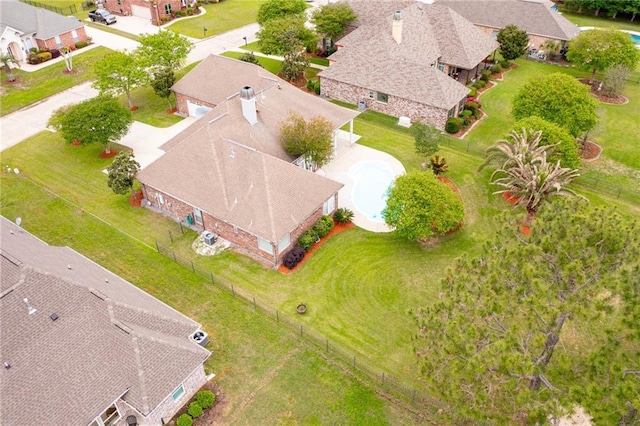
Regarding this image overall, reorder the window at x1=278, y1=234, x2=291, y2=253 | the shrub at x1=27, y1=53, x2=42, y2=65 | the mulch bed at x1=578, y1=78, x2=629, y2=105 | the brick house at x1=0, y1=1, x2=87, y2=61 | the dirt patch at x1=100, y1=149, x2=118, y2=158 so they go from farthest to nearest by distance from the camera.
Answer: the brick house at x1=0, y1=1, x2=87, y2=61 < the shrub at x1=27, y1=53, x2=42, y2=65 < the mulch bed at x1=578, y1=78, x2=629, y2=105 < the dirt patch at x1=100, y1=149, x2=118, y2=158 < the window at x1=278, y1=234, x2=291, y2=253

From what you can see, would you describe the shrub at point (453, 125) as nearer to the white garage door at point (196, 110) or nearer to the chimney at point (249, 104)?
the chimney at point (249, 104)

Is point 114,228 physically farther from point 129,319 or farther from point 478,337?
point 478,337

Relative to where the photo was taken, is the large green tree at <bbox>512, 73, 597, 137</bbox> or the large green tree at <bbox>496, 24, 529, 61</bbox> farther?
the large green tree at <bbox>496, 24, 529, 61</bbox>

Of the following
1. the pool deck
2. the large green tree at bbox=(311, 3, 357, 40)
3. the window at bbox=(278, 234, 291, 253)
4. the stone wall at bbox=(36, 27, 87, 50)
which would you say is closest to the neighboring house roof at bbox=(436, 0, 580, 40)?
the large green tree at bbox=(311, 3, 357, 40)

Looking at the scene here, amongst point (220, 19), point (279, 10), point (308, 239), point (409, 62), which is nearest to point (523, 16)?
point (409, 62)

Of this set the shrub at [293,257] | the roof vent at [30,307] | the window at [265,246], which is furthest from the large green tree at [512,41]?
the roof vent at [30,307]

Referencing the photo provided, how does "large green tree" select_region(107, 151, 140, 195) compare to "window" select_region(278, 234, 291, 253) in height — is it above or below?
above

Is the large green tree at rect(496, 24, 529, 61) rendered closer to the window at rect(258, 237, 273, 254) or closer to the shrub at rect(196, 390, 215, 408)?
the window at rect(258, 237, 273, 254)
